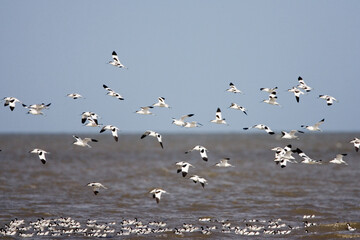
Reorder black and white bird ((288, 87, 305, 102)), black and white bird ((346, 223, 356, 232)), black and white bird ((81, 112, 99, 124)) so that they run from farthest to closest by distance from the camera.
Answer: black and white bird ((288, 87, 305, 102)) → black and white bird ((81, 112, 99, 124)) → black and white bird ((346, 223, 356, 232))

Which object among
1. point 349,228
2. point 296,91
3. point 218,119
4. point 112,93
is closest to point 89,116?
point 112,93

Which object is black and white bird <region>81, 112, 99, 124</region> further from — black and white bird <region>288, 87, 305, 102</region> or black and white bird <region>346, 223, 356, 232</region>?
black and white bird <region>346, 223, 356, 232</region>

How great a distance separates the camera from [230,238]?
27797 millimetres

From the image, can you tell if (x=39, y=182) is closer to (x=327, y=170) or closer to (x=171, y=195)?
(x=171, y=195)

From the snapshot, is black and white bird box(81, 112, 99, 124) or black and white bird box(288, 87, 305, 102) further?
black and white bird box(288, 87, 305, 102)

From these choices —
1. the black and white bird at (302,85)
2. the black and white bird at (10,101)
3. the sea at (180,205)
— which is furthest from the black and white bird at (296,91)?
the black and white bird at (10,101)

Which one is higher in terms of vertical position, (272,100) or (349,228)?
(272,100)

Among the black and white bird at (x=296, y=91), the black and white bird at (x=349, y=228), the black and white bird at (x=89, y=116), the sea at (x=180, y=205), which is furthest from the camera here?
the black and white bird at (x=296, y=91)

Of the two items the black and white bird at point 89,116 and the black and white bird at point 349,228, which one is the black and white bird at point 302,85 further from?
the black and white bird at point 89,116

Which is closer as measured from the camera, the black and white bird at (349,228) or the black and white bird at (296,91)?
the black and white bird at (349,228)

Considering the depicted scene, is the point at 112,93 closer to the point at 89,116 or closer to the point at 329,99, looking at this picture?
the point at 89,116

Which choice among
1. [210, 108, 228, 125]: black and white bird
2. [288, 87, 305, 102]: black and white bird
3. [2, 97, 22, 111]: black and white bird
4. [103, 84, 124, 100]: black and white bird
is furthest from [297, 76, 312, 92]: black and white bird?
[2, 97, 22, 111]: black and white bird

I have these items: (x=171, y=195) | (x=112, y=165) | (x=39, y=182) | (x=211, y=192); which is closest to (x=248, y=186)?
(x=211, y=192)

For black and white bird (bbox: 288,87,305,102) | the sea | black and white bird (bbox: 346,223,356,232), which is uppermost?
black and white bird (bbox: 288,87,305,102)
